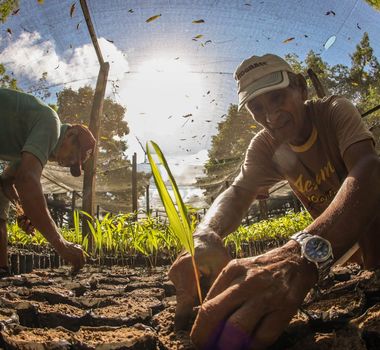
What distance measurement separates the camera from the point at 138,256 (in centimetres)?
407

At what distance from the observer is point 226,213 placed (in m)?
1.46

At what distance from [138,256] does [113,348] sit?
3377mm

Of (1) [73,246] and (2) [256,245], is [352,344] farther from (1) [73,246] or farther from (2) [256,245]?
(2) [256,245]

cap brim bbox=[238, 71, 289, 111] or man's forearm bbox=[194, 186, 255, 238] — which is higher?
cap brim bbox=[238, 71, 289, 111]

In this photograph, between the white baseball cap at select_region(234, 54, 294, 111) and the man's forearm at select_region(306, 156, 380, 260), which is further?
the white baseball cap at select_region(234, 54, 294, 111)

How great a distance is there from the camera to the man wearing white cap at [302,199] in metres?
0.69

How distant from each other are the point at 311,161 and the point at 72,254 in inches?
52.8

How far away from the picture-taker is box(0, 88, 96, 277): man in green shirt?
1855 mm

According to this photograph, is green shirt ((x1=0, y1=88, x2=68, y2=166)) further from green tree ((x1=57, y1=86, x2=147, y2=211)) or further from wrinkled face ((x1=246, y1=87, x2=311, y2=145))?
green tree ((x1=57, y1=86, x2=147, y2=211))

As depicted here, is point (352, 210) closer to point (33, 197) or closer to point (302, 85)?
point (302, 85)

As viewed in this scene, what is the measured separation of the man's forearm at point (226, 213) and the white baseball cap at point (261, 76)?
0.41 metres

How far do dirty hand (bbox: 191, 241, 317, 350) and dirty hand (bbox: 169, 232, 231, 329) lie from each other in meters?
0.27

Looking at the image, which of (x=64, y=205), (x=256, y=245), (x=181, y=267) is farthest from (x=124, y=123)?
(x=181, y=267)

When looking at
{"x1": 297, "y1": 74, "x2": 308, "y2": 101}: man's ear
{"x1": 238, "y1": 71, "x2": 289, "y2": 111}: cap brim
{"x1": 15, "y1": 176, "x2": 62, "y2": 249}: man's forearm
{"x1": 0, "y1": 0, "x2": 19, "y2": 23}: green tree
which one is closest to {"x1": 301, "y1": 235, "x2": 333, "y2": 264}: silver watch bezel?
{"x1": 238, "y1": 71, "x2": 289, "y2": 111}: cap brim
